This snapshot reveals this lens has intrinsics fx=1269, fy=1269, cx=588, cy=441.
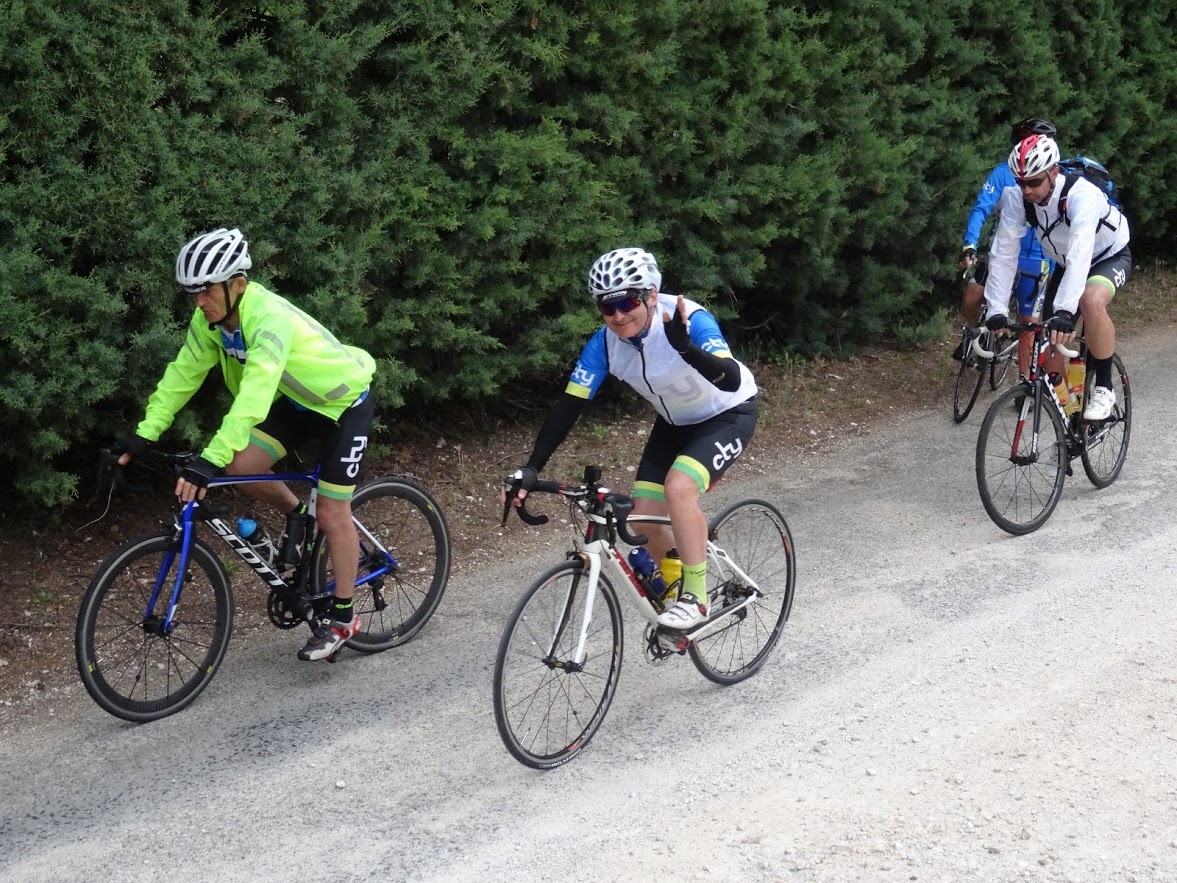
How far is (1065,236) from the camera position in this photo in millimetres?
7918

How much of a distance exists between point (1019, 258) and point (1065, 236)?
4.30ft

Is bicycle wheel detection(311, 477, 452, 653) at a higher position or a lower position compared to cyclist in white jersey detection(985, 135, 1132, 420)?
lower

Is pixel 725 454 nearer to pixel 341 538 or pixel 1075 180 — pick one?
pixel 341 538

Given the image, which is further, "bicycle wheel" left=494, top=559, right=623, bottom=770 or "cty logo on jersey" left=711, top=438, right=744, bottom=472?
"cty logo on jersey" left=711, top=438, right=744, bottom=472

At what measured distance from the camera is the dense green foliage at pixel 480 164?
6105 millimetres

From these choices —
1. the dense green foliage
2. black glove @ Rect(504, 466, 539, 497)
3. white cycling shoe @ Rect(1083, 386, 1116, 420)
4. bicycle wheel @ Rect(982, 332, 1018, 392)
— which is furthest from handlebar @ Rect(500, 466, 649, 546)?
bicycle wheel @ Rect(982, 332, 1018, 392)

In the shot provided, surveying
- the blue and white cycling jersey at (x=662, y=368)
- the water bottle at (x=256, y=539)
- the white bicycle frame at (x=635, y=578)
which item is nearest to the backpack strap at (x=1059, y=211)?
the blue and white cycling jersey at (x=662, y=368)

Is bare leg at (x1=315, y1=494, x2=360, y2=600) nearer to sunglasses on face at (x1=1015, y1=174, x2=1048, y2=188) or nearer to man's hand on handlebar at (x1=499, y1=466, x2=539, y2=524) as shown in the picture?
man's hand on handlebar at (x1=499, y1=466, x2=539, y2=524)

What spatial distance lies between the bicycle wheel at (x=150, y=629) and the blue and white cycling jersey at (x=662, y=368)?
1880 millimetres

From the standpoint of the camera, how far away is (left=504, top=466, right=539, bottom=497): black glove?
5023 millimetres

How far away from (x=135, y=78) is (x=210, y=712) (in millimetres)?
3058

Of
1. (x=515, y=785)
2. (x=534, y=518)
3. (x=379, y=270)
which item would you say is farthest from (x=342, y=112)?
(x=515, y=785)

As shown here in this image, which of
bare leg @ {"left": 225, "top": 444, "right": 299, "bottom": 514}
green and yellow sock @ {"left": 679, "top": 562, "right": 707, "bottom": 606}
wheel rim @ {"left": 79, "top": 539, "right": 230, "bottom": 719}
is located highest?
green and yellow sock @ {"left": 679, "top": 562, "right": 707, "bottom": 606}

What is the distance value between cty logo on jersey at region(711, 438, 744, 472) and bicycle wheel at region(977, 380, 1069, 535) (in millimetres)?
2485
